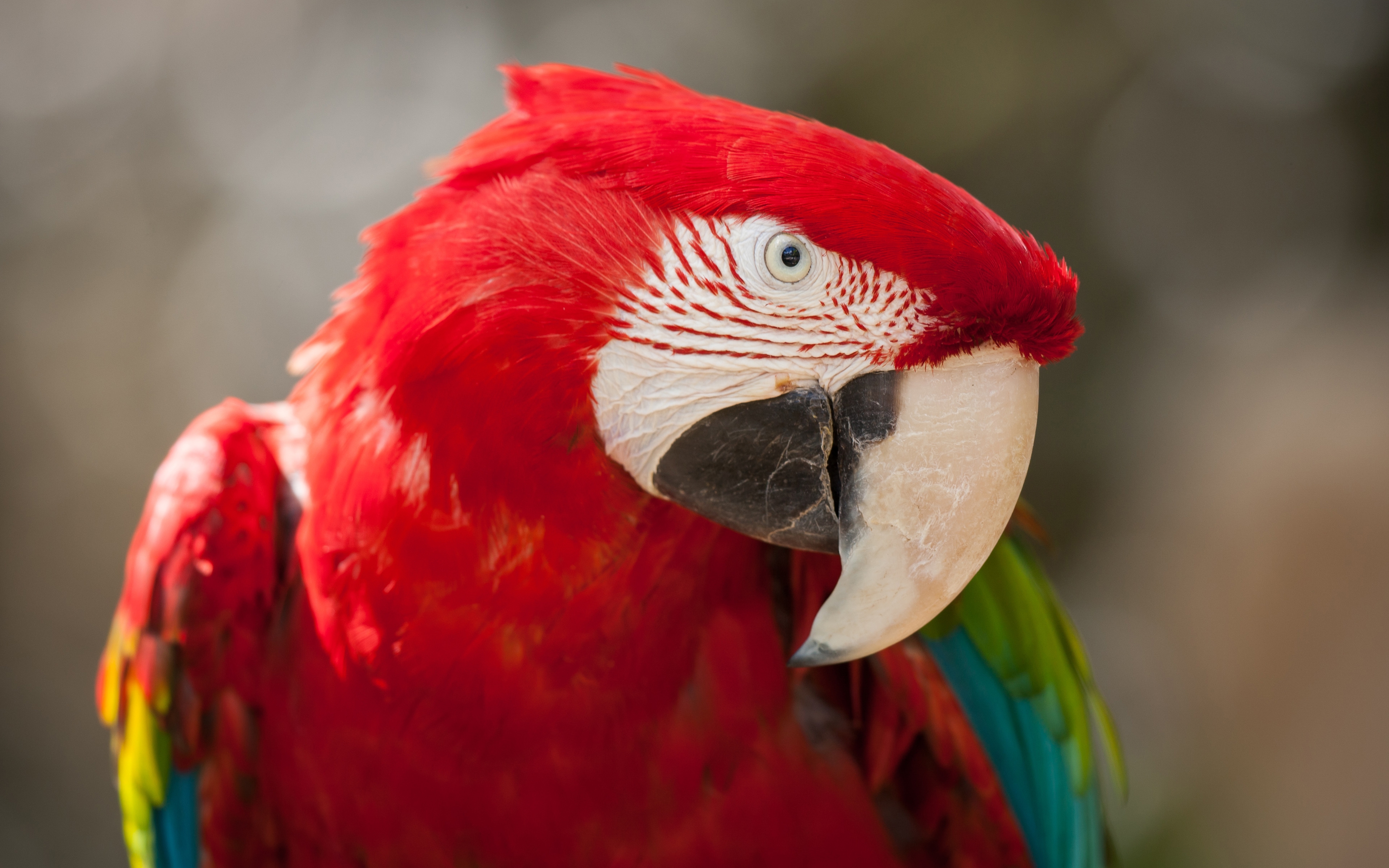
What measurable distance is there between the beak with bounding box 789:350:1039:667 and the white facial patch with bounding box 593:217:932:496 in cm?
4

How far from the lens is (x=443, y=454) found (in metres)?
0.89

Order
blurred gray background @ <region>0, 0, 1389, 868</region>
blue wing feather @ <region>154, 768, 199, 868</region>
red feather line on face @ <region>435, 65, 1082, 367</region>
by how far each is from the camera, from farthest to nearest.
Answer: blurred gray background @ <region>0, 0, 1389, 868</region> → blue wing feather @ <region>154, 768, 199, 868</region> → red feather line on face @ <region>435, 65, 1082, 367</region>

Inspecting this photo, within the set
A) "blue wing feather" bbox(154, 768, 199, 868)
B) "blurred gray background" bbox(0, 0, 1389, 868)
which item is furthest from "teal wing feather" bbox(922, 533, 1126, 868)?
"blurred gray background" bbox(0, 0, 1389, 868)

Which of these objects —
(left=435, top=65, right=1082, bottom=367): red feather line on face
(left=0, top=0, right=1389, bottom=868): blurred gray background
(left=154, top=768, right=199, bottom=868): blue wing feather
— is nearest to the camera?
(left=435, top=65, right=1082, bottom=367): red feather line on face

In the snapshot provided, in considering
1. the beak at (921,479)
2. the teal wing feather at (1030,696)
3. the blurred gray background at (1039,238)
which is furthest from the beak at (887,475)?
the blurred gray background at (1039,238)

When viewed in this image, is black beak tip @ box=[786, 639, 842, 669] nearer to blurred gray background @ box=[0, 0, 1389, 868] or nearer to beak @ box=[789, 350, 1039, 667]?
beak @ box=[789, 350, 1039, 667]

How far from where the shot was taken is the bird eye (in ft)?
2.59

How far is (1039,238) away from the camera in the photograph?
2902mm

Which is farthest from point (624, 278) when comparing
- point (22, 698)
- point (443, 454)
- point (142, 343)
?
point (22, 698)

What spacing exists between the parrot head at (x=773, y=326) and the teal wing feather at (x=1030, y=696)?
48 centimetres

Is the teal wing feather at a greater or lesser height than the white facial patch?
lesser

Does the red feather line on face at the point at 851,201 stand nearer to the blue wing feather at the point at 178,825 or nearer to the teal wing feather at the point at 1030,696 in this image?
the teal wing feather at the point at 1030,696

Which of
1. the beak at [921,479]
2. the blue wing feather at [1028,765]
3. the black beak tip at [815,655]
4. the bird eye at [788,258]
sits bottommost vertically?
the blue wing feather at [1028,765]

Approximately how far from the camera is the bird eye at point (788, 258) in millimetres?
788
